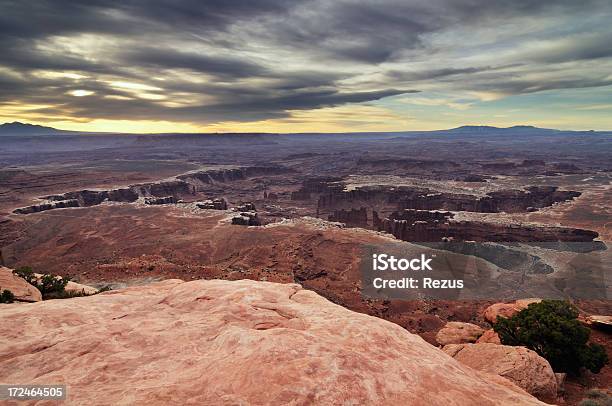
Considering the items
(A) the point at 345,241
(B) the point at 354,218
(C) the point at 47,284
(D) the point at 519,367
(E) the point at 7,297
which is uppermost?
(E) the point at 7,297

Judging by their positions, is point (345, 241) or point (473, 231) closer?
point (345, 241)

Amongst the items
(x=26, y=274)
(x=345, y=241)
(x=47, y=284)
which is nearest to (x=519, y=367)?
(x=47, y=284)

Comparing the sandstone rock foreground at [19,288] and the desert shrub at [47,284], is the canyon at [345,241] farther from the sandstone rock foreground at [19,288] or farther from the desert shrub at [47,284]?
the sandstone rock foreground at [19,288]

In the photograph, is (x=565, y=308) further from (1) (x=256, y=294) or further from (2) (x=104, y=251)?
(2) (x=104, y=251)

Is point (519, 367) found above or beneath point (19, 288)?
beneath

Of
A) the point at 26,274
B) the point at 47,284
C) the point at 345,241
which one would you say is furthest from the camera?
the point at 345,241

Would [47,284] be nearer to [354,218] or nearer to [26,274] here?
[26,274]

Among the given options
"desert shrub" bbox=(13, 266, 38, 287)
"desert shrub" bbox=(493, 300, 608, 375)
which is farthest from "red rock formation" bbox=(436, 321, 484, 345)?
"desert shrub" bbox=(13, 266, 38, 287)

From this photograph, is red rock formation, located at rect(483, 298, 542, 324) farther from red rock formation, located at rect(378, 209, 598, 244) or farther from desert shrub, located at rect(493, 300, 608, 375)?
red rock formation, located at rect(378, 209, 598, 244)

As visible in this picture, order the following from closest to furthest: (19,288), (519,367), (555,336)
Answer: (519,367)
(19,288)
(555,336)
